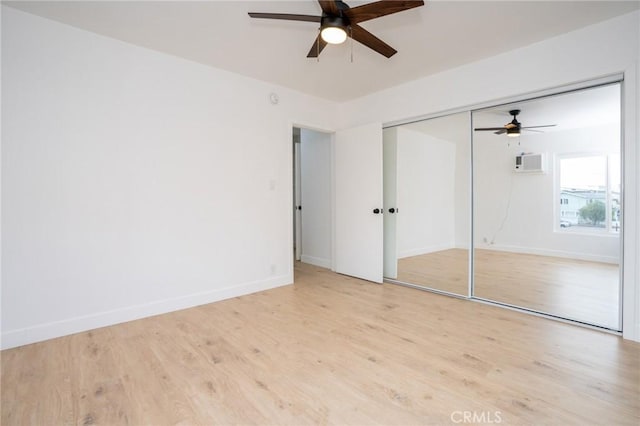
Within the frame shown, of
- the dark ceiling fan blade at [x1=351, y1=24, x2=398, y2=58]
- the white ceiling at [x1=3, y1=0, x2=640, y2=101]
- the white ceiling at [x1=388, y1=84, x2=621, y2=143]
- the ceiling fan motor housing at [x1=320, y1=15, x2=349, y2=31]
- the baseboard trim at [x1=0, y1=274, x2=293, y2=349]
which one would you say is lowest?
the baseboard trim at [x1=0, y1=274, x2=293, y2=349]

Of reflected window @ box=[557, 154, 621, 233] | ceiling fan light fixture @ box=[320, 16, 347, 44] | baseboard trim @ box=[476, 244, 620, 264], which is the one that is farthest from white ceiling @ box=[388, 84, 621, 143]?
ceiling fan light fixture @ box=[320, 16, 347, 44]

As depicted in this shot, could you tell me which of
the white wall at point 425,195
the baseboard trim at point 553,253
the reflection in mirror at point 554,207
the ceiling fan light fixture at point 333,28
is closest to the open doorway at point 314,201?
the white wall at point 425,195

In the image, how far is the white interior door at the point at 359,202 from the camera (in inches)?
157

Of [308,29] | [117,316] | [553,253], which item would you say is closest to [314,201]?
[308,29]

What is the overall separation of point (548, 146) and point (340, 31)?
4.39 m

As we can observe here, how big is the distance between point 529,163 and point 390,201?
2.80 meters

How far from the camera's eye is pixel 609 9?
7.50 ft

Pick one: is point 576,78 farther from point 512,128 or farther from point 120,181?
point 120,181

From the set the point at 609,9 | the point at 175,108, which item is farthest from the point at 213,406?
the point at 609,9

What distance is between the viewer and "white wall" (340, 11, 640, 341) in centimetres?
233

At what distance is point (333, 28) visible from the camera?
→ 1.98 m

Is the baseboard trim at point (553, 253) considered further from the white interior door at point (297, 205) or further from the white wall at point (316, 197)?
the white interior door at point (297, 205)

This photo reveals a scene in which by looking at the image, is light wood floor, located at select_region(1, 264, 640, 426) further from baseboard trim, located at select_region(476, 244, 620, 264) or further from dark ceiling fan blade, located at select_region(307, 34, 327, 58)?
dark ceiling fan blade, located at select_region(307, 34, 327, 58)

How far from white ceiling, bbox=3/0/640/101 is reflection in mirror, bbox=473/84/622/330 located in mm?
744
